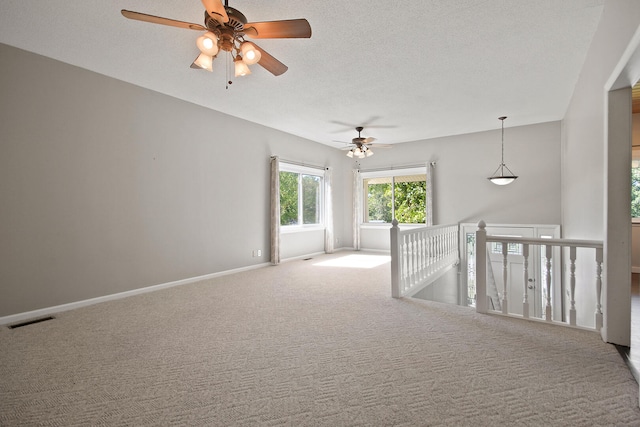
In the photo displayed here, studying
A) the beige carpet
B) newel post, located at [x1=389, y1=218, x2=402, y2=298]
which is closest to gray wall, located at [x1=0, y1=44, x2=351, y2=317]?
the beige carpet

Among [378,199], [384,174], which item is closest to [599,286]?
[384,174]

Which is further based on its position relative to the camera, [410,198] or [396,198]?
[396,198]

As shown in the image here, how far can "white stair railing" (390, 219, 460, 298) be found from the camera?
3840 mm

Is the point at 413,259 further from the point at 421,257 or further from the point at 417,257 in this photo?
the point at 421,257

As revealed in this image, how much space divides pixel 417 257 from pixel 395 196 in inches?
144

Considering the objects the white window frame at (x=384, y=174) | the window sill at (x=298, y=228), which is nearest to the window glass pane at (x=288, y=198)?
the window sill at (x=298, y=228)

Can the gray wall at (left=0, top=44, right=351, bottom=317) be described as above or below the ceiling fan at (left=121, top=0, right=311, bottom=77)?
below

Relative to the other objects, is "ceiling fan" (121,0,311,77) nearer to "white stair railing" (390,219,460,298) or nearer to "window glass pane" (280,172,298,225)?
"white stair railing" (390,219,460,298)

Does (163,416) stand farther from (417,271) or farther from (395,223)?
(417,271)

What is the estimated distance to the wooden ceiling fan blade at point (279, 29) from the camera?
7.04 ft

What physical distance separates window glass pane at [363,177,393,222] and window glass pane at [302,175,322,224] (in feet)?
4.93

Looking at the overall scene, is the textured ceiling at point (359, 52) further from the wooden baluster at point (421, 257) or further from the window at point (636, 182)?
the wooden baluster at point (421, 257)

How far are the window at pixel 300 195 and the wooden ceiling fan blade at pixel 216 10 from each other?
4337 millimetres

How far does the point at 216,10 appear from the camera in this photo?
79.4 inches
